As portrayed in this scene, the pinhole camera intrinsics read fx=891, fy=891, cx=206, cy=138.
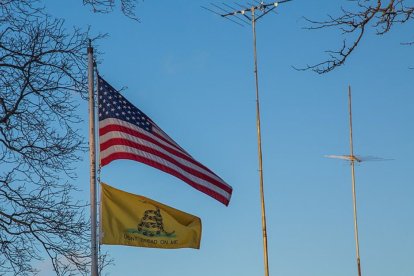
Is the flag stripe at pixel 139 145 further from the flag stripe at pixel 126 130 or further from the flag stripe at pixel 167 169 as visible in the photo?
the flag stripe at pixel 167 169

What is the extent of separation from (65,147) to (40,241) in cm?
158

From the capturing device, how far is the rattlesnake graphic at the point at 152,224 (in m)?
14.6

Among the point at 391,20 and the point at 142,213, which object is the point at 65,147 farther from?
the point at 391,20

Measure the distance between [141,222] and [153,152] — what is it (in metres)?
1.19

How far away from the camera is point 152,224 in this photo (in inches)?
577

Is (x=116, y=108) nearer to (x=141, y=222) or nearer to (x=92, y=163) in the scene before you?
(x=92, y=163)

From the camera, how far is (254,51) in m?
27.3

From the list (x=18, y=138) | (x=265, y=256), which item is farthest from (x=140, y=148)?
(x=265, y=256)

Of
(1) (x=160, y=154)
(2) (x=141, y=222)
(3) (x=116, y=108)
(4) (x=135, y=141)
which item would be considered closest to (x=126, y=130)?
(4) (x=135, y=141)

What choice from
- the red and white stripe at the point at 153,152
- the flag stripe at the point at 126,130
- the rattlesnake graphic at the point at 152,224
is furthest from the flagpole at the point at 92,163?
the rattlesnake graphic at the point at 152,224

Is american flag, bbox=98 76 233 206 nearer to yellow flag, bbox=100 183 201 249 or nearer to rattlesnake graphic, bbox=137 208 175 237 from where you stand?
yellow flag, bbox=100 183 201 249

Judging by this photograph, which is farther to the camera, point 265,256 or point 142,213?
point 265,256

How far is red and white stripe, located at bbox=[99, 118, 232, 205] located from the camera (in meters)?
14.5

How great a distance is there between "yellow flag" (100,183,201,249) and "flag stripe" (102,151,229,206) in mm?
500
